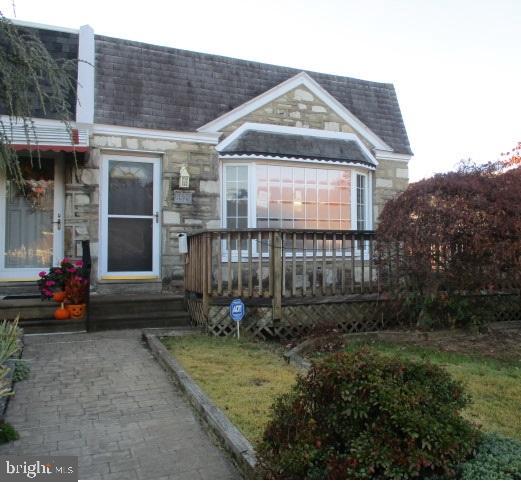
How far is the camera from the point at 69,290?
283 inches

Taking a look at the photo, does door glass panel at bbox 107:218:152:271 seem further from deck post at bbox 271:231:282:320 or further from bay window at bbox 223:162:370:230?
deck post at bbox 271:231:282:320

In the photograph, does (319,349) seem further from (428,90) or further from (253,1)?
(428,90)

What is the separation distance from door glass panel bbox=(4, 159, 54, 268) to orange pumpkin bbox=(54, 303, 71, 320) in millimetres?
1689

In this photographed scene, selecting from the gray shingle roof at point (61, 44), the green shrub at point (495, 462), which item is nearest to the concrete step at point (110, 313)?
the gray shingle roof at point (61, 44)

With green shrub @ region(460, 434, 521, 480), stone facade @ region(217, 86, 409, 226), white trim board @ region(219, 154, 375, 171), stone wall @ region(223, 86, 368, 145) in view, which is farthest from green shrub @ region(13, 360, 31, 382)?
stone wall @ region(223, 86, 368, 145)

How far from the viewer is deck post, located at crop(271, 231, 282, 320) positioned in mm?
6793

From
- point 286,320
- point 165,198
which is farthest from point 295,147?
point 286,320

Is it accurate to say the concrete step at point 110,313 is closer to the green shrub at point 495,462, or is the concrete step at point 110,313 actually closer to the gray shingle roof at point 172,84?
the gray shingle roof at point 172,84

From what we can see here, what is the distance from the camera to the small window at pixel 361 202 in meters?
10.2

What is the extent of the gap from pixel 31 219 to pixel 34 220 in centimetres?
5

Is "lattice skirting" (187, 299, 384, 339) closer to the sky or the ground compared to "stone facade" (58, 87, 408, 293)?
closer to the ground

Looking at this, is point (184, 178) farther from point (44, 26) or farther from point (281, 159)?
point (44, 26)

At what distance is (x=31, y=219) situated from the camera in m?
8.49

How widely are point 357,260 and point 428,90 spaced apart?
991 cm
